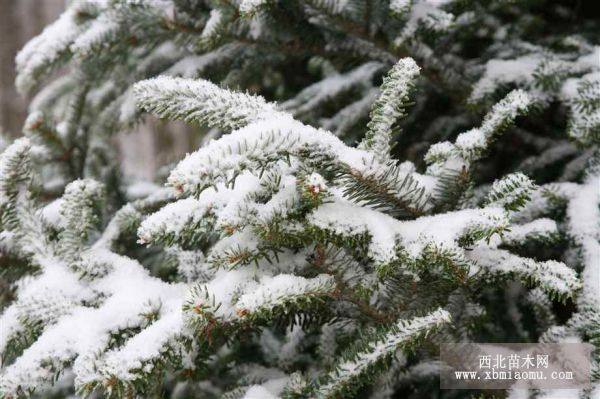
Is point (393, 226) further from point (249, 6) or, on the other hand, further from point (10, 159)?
point (10, 159)

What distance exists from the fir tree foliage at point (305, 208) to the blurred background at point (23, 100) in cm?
353

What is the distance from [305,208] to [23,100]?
15.1 ft

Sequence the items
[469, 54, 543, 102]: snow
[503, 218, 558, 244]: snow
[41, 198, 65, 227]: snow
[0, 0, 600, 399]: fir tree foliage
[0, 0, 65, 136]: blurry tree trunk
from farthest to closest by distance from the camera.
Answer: [0, 0, 65, 136]: blurry tree trunk → [469, 54, 543, 102]: snow → [41, 198, 65, 227]: snow → [503, 218, 558, 244]: snow → [0, 0, 600, 399]: fir tree foliage

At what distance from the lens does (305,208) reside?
704 millimetres

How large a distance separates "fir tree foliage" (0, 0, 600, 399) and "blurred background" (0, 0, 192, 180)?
353 cm

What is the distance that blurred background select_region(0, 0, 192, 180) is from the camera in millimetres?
4707

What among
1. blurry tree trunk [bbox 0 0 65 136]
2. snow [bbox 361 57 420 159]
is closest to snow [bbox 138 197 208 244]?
snow [bbox 361 57 420 159]

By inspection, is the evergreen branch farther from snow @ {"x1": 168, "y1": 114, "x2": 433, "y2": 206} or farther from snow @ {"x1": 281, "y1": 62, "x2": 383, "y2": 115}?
snow @ {"x1": 281, "y1": 62, "x2": 383, "y2": 115}

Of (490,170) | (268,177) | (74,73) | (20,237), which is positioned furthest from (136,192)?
(490,170)

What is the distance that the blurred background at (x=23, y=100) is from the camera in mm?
4707

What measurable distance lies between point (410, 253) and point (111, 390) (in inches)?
15.7

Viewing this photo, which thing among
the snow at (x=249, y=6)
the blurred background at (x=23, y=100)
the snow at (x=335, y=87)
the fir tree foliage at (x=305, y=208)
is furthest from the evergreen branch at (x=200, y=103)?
the blurred background at (x=23, y=100)

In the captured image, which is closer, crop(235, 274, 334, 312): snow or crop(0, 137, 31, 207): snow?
crop(235, 274, 334, 312): snow

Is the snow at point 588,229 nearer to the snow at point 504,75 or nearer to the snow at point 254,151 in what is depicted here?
the snow at point 504,75
